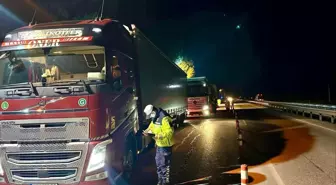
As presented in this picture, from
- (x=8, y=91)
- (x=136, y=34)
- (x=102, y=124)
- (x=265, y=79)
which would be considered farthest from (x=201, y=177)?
(x=265, y=79)

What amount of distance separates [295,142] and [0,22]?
1722 centimetres

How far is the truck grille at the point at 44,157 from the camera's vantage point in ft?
19.1

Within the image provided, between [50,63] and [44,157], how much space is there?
1804mm

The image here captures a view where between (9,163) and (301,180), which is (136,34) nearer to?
(9,163)

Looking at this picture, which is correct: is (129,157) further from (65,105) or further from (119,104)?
(65,105)

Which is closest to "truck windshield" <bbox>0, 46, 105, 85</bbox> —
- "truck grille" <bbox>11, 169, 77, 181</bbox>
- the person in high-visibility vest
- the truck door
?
the truck door

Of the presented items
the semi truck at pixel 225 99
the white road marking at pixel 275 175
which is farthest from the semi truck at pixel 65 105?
the semi truck at pixel 225 99

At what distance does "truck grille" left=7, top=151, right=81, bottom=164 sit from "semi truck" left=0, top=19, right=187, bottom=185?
0.02 metres

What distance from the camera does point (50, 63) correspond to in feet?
21.6

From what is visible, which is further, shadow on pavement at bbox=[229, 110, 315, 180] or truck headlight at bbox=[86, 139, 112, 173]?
shadow on pavement at bbox=[229, 110, 315, 180]

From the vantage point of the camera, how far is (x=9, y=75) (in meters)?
6.54

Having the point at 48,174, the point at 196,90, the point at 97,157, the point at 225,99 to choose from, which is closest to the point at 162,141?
the point at 97,157

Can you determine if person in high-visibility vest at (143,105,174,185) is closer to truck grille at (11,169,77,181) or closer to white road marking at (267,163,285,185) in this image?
truck grille at (11,169,77,181)

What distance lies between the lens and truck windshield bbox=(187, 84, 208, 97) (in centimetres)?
2730
